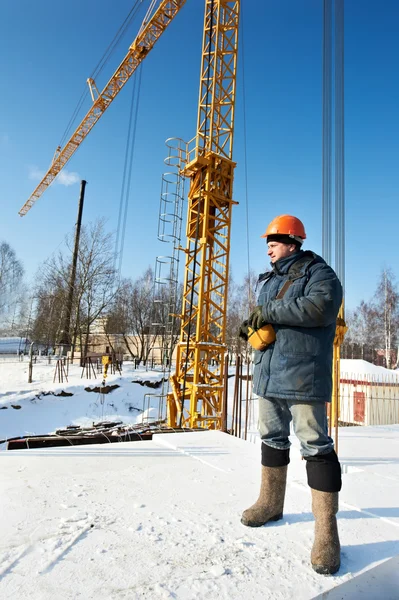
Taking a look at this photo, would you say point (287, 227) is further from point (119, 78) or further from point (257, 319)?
point (119, 78)

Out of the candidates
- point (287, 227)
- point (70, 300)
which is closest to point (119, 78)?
point (70, 300)

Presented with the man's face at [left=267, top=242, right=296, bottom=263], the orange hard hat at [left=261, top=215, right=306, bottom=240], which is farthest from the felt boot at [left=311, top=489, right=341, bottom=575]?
the orange hard hat at [left=261, top=215, right=306, bottom=240]

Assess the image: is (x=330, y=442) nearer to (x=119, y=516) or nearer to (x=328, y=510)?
(x=328, y=510)

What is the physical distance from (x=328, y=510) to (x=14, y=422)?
13.2 meters

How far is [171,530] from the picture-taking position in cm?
180

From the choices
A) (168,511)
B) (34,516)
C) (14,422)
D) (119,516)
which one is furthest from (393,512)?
(14,422)

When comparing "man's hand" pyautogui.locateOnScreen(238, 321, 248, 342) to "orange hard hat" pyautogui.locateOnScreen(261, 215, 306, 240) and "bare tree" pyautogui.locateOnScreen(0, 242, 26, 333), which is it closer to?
"orange hard hat" pyautogui.locateOnScreen(261, 215, 306, 240)

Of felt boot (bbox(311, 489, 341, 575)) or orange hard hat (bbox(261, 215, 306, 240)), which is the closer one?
felt boot (bbox(311, 489, 341, 575))

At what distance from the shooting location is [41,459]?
2.87 m

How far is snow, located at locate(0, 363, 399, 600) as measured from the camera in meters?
1.39

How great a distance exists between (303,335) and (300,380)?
0.69 feet

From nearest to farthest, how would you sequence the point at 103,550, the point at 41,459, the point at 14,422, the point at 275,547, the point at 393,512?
the point at 103,550, the point at 275,547, the point at 393,512, the point at 41,459, the point at 14,422

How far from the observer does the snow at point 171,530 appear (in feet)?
4.55

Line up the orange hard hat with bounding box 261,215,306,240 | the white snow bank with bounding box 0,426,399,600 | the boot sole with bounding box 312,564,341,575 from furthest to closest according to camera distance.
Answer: the orange hard hat with bounding box 261,215,306,240, the boot sole with bounding box 312,564,341,575, the white snow bank with bounding box 0,426,399,600
